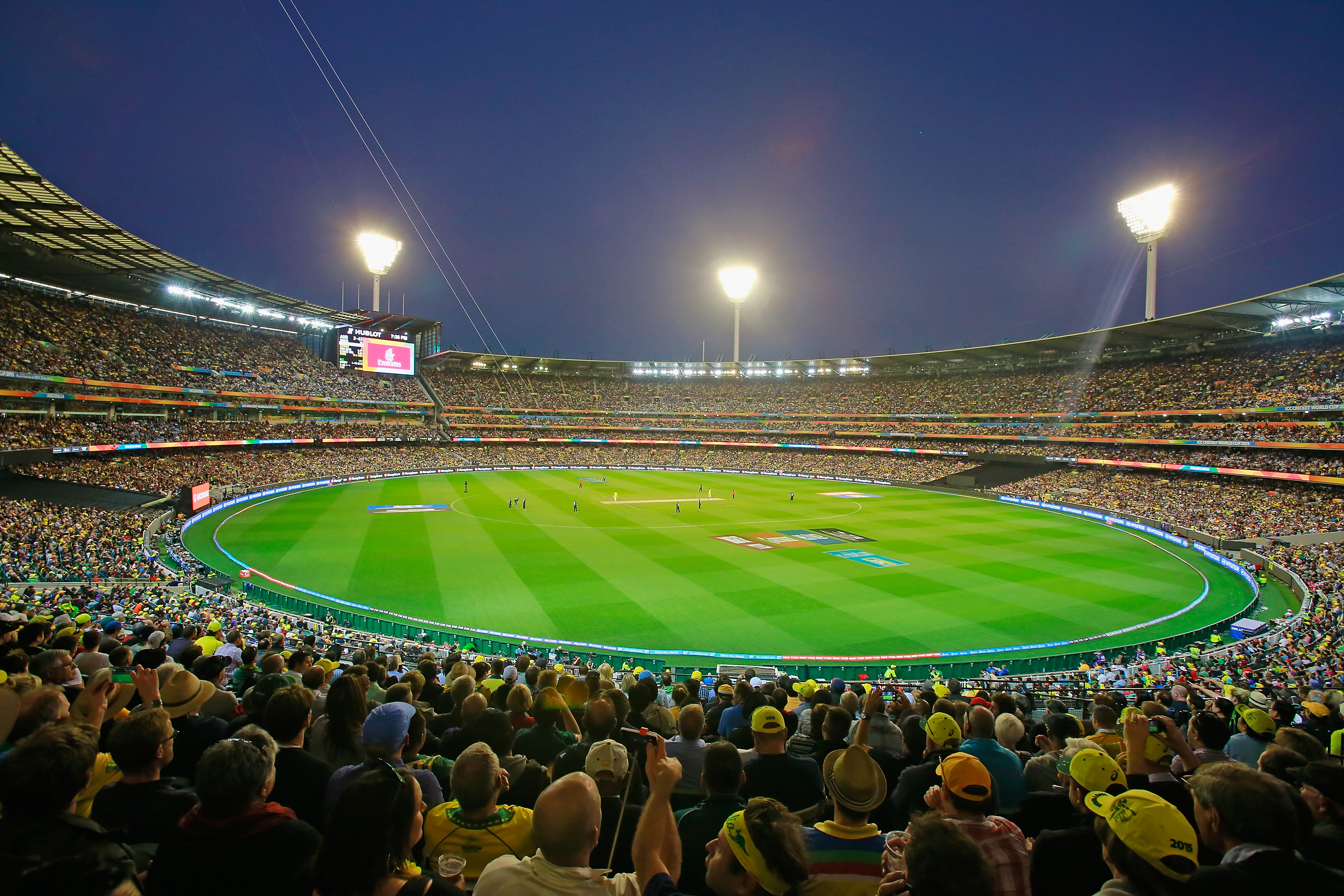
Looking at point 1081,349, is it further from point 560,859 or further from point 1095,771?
point 560,859

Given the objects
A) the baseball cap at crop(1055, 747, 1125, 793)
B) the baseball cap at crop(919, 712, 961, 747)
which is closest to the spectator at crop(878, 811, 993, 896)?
the baseball cap at crop(1055, 747, 1125, 793)

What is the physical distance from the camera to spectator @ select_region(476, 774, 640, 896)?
2285mm

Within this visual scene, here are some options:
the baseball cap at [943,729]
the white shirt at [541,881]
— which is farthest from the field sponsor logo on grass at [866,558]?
the white shirt at [541,881]

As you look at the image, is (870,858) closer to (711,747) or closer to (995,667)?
(711,747)

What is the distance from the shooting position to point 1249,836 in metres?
2.84

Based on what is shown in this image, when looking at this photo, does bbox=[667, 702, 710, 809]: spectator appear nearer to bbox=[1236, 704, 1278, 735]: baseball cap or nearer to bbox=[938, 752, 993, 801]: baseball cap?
bbox=[938, 752, 993, 801]: baseball cap

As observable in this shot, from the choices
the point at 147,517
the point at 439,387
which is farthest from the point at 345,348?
the point at 147,517

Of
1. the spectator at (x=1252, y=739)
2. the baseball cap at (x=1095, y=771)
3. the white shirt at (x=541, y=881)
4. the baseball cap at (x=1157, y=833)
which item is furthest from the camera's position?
the spectator at (x=1252, y=739)

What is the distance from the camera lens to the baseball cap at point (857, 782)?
308cm

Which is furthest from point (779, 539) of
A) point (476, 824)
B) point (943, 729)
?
point (476, 824)

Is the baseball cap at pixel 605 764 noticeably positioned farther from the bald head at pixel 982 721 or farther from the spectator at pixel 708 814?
the bald head at pixel 982 721

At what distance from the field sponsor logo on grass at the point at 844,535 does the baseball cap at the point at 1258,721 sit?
29874mm

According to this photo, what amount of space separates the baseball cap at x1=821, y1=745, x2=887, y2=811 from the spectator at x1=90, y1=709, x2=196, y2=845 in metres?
3.46

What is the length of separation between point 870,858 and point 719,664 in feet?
49.5
